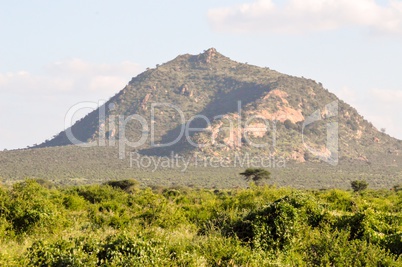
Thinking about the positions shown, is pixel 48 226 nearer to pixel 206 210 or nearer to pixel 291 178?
pixel 206 210

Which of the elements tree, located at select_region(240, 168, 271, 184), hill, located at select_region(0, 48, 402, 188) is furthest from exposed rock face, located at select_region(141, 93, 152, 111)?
tree, located at select_region(240, 168, 271, 184)

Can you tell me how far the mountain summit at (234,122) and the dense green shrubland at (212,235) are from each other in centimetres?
10298

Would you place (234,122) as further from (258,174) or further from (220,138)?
(258,174)

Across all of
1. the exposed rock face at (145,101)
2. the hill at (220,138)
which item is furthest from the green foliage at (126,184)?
the exposed rock face at (145,101)

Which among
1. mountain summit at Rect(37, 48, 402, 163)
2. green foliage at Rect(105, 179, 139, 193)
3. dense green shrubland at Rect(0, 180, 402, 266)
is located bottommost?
green foliage at Rect(105, 179, 139, 193)

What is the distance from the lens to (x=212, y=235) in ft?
65.0

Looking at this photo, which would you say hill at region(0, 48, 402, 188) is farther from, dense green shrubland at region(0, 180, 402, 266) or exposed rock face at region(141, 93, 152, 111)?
dense green shrubland at region(0, 180, 402, 266)

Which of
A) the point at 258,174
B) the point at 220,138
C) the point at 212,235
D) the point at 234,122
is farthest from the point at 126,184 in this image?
the point at 234,122

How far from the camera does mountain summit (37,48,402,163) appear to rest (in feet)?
446

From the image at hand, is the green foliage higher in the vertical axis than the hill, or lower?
lower

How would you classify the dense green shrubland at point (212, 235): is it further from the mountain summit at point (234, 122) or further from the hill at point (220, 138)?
the mountain summit at point (234, 122)

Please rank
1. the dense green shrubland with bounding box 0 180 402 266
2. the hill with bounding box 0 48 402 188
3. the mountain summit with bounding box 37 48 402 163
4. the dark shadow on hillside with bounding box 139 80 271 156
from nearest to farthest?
the dense green shrubland with bounding box 0 180 402 266, the hill with bounding box 0 48 402 188, the dark shadow on hillside with bounding box 139 80 271 156, the mountain summit with bounding box 37 48 402 163

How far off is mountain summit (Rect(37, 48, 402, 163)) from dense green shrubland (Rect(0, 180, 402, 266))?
103 metres

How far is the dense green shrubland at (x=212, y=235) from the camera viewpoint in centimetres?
1509
